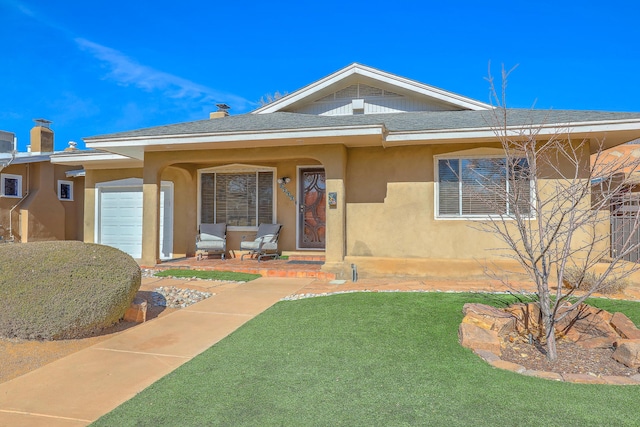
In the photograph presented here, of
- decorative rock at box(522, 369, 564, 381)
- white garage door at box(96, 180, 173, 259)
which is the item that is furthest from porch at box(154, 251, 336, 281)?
decorative rock at box(522, 369, 564, 381)

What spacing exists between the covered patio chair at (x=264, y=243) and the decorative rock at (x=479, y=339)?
638 centimetres

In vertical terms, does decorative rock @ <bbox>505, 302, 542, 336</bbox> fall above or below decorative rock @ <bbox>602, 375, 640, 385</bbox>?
above

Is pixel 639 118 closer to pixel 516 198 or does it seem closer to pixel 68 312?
pixel 516 198

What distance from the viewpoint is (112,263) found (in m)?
5.31

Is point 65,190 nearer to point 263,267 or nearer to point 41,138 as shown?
point 41,138

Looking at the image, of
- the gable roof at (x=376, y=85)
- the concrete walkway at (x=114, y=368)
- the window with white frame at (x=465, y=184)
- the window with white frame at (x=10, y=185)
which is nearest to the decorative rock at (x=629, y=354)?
the concrete walkway at (x=114, y=368)

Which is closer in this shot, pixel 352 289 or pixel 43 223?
pixel 352 289

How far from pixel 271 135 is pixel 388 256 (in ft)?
11.7

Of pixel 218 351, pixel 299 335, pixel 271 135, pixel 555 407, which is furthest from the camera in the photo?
pixel 271 135

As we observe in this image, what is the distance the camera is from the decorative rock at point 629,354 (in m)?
3.81

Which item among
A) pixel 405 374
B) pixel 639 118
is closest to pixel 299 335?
pixel 405 374

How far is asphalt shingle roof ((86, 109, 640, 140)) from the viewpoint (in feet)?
26.2

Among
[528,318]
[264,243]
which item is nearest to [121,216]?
[264,243]

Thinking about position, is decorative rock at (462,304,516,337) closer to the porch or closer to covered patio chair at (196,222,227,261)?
the porch
